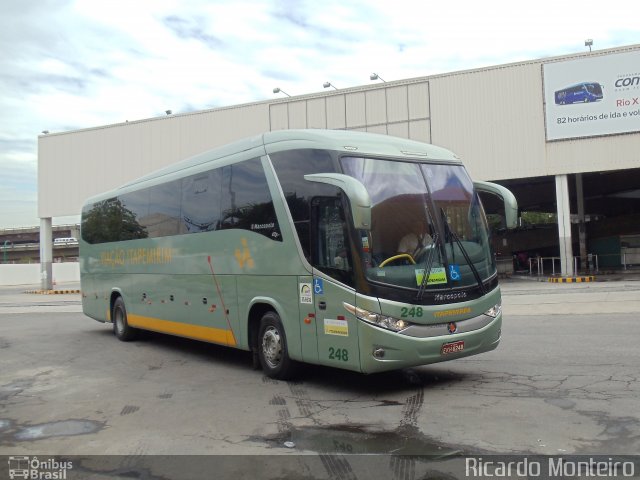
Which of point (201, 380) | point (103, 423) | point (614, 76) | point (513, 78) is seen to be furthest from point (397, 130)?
point (103, 423)

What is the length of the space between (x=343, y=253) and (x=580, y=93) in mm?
24997

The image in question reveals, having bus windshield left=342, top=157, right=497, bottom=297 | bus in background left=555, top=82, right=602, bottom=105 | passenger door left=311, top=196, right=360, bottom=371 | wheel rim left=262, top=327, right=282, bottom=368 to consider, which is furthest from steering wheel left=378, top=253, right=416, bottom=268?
bus in background left=555, top=82, right=602, bottom=105

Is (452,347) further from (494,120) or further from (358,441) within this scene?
(494,120)

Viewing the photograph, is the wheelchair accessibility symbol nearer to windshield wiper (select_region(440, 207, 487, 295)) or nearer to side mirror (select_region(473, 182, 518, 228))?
windshield wiper (select_region(440, 207, 487, 295))

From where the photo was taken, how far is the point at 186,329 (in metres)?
10.8

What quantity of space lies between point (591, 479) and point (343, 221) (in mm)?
3730

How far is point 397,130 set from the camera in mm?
32062

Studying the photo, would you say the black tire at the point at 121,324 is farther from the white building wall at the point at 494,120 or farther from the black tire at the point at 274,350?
the white building wall at the point at 494,120

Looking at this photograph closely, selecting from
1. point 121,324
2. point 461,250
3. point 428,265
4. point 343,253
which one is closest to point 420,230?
point 428,265

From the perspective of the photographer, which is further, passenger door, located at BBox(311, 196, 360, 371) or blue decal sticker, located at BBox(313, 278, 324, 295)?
blue decal sticker, located at BBox(313, 278, 324, 295)

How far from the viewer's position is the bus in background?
1093 inches

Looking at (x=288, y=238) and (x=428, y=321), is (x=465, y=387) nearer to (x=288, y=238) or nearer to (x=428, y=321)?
(x=428, y=321)

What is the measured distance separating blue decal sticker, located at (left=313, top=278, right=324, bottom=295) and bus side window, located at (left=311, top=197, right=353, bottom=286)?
0.49ft

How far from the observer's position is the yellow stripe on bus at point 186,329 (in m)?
9.59
